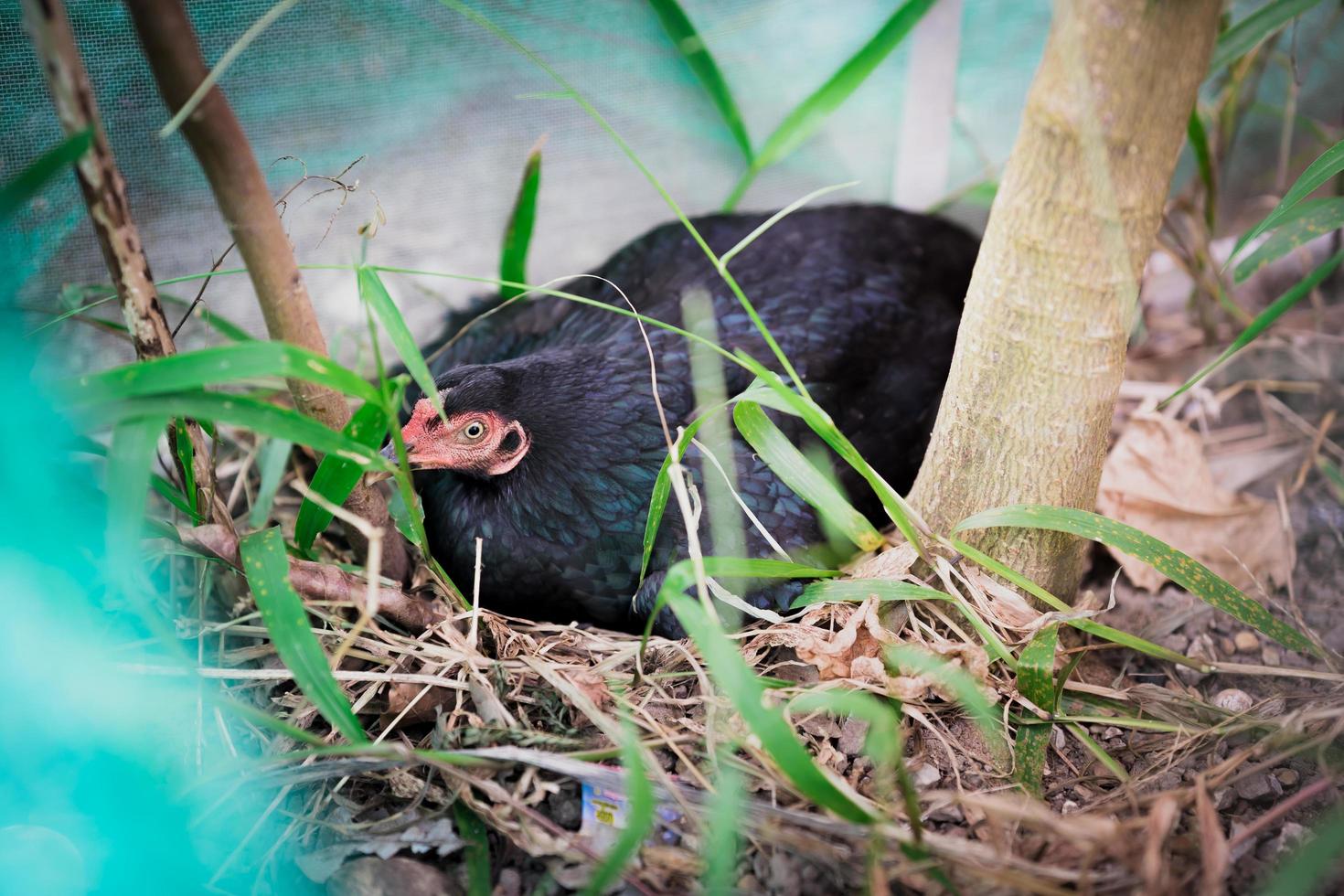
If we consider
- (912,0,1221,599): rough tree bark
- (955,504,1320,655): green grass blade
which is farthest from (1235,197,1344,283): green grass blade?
(955,504,1320,655): green grass blade

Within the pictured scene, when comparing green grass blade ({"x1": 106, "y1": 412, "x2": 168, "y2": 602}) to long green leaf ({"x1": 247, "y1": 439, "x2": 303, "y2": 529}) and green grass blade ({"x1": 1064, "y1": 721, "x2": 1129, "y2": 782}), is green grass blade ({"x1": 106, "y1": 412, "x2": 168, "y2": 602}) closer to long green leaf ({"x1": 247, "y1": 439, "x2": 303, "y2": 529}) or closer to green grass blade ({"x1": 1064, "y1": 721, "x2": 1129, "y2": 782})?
long green leaf ({"x1": 247, "y1": 439, "x2": 303, "y2": 529})

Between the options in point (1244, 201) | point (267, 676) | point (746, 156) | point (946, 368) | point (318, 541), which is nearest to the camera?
point (267, 676)

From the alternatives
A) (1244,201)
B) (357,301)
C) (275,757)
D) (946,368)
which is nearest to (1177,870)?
(946,368)

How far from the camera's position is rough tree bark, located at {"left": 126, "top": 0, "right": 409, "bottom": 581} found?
1.39m

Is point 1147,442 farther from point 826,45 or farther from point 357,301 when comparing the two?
point 357,301

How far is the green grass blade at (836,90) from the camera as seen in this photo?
2264mm

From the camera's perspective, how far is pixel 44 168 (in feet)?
3.95

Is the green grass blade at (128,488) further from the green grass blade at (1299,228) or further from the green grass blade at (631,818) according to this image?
the green grass blade at (1299,228)

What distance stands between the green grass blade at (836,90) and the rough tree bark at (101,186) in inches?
61.2

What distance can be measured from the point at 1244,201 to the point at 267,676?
2.98 metres

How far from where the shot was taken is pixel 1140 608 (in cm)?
205

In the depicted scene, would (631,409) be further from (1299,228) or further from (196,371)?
(1299,228)

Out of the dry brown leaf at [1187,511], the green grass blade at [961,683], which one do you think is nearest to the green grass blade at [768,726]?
the green grass blade at [961,683]

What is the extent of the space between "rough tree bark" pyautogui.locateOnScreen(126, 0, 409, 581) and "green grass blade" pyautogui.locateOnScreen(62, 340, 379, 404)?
272mm
